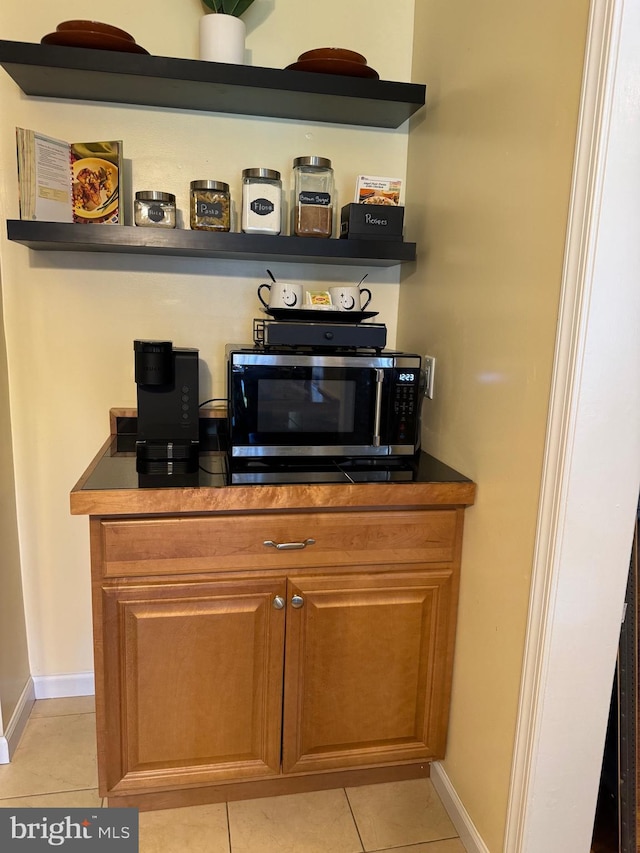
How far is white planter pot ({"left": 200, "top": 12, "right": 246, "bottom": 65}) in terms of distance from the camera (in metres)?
1.68

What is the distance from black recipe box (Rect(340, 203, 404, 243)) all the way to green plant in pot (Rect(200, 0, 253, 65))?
53 centimetres

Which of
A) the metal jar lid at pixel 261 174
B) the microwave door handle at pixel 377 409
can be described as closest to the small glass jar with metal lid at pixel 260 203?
the metal jar lid at pixel 261 174

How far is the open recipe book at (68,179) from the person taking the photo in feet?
5.17

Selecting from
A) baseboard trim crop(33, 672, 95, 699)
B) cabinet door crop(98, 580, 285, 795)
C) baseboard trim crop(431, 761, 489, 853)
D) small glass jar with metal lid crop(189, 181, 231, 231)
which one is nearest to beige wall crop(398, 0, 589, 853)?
baseboard trim crop(431, 761, 489, 853)

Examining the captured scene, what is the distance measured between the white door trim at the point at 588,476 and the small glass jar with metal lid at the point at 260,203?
90cm

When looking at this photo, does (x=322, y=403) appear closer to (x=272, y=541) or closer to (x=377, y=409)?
(x=377, y=409)

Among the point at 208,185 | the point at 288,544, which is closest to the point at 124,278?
the point at 208,185

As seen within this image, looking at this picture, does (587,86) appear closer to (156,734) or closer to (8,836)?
(156,734)

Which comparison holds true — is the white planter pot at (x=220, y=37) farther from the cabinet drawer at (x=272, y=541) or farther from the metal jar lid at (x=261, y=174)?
the cabinet drawer at (x=272, y=541)

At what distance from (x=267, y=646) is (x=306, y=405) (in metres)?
0.63

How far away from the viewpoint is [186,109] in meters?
1.85

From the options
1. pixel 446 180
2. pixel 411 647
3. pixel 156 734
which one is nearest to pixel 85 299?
pixel 446 180

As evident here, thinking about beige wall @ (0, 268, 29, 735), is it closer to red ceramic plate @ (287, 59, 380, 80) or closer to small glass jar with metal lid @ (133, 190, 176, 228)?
small glass jar with metal lid @ (133, 190, 176, 228)

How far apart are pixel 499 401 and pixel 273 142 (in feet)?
3.73
